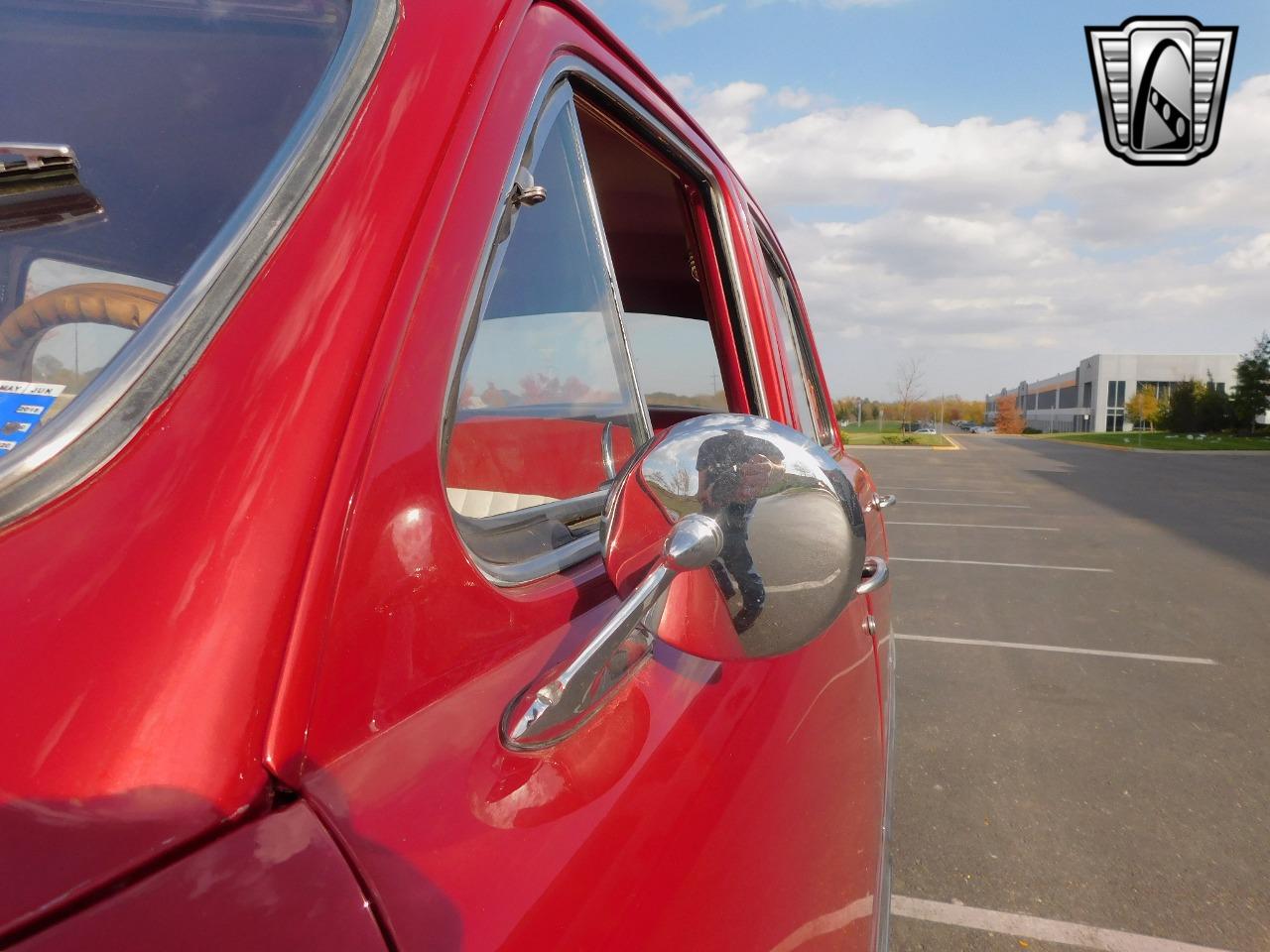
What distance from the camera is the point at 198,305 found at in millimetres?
689

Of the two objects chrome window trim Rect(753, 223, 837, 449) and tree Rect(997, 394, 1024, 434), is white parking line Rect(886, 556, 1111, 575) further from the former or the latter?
tree Rect(997, 394, 1024, 434)

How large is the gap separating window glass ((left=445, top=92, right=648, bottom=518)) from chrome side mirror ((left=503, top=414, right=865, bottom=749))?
23 centimetres

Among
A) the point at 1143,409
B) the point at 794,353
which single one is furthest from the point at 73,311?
the point at 1143,409

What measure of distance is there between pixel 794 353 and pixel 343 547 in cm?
219

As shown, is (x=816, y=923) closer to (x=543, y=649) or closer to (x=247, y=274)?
(x=543, y=649)

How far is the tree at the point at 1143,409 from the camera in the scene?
6384 cm

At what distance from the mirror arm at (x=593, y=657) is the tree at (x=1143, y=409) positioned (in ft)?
231

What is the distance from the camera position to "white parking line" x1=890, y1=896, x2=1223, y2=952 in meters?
2.55

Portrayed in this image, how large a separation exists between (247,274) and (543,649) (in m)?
0.43

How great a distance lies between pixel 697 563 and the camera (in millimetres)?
708

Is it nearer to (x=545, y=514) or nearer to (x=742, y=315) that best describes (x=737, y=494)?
(x=545, y=514)

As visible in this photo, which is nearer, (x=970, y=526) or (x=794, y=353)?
(x=794, y=353)

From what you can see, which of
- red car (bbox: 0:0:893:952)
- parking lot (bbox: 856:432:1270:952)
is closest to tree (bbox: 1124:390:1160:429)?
parking lot (bbox: 856:432:1270:952)

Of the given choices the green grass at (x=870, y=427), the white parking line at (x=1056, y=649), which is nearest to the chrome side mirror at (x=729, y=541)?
the white parking line at (x=1056, y=649)
